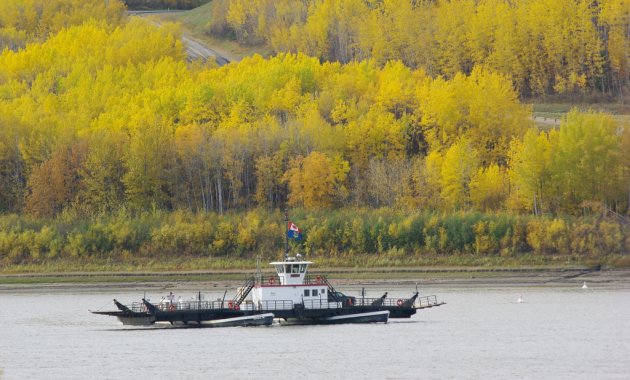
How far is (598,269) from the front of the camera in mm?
96688

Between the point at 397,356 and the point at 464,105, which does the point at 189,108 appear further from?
the point at 397,356

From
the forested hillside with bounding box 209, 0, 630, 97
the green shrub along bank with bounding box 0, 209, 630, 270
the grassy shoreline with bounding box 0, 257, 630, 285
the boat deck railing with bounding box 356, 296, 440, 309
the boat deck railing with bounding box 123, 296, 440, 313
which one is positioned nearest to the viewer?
the boat deck railing with bounding box 123, 296, 440, 313

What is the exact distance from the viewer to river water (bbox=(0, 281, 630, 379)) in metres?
59.9

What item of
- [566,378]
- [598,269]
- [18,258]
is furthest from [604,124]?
[566,378]

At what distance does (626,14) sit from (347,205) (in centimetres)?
4738

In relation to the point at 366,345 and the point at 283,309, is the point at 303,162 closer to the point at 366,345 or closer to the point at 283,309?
the point at 283,309

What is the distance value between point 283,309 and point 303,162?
38.3 m

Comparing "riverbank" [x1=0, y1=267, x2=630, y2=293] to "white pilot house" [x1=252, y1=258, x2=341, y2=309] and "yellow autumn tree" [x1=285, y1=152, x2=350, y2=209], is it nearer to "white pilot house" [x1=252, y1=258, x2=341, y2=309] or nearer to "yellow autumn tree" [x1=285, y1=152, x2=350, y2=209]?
"yellow autumn tree" [x1=285, y1=152, x2=350, y2=209]

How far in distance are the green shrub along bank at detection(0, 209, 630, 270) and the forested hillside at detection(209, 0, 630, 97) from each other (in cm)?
4088

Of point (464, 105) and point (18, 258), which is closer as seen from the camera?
point (18, 258)

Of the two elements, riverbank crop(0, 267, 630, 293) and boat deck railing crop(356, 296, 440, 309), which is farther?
riverbank crop(0, 267, 630, 293)

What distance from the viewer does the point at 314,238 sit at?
105 m

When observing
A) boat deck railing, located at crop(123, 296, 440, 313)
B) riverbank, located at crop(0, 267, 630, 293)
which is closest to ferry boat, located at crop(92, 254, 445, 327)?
boat deck railing, located at crop(123, 296, 440, 313)

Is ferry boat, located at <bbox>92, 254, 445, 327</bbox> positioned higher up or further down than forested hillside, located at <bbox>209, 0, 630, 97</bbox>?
further down
